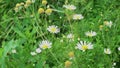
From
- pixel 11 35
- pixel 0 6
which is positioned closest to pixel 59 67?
pixel 11 35

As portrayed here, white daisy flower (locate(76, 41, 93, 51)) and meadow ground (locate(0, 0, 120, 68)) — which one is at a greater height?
white daisy flower (locate(76, 41, 93, 51))

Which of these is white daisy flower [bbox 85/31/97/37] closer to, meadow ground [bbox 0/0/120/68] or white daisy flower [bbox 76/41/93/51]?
meadow ground [bbox 0/0/120/68]

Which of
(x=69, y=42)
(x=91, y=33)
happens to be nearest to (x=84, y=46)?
(x=69, y=42)

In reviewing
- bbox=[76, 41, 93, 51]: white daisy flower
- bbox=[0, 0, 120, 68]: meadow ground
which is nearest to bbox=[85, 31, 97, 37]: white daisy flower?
bbox=[0, 0, 120, 68]: meadow ground

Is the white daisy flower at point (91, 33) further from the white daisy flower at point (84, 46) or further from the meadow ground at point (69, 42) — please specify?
the white daisy flower at point (84, 46)

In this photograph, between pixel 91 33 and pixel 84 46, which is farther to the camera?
pixel 91 33

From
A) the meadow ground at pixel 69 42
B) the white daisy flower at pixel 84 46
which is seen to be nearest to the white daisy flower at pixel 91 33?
the meadow ground at pixel 69 42

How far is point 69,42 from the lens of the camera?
2.11 meters

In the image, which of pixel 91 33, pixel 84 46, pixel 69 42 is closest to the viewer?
pixel 84 46

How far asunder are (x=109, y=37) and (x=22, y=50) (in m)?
0.58

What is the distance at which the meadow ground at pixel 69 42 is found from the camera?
6.29ft

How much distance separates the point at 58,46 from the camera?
2168 millimetres

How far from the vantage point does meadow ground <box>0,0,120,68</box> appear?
1916 millimetres

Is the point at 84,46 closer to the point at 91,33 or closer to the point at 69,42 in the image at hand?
the point at 69,42
